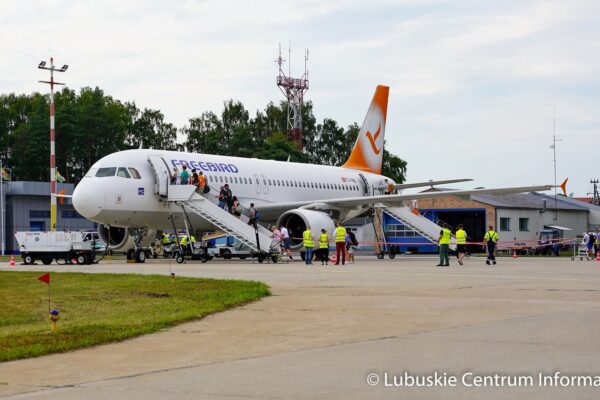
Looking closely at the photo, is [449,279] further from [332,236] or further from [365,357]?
[332,236]

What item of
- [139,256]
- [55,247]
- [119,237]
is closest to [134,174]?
[139,256]

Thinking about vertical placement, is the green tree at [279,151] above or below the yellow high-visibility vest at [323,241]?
above

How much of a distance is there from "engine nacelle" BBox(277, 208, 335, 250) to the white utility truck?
25.2 ft

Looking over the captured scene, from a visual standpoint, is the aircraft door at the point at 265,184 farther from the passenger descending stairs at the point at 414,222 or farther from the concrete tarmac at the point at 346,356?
the concrete tarmac at the point at 346,356

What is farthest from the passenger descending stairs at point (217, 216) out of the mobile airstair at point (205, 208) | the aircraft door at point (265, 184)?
the aircraft door at point (265, 184)

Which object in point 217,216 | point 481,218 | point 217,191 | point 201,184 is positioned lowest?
point 217,216

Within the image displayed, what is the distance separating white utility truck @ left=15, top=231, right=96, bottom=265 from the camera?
3250cm

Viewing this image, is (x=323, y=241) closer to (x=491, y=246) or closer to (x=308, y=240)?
(x=308, y=240)

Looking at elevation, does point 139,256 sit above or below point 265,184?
below

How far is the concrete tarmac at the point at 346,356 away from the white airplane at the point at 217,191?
59.9ft

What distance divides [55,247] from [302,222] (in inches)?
380

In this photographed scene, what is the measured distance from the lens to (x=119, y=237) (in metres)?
36.8

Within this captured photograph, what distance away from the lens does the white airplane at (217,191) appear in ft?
106

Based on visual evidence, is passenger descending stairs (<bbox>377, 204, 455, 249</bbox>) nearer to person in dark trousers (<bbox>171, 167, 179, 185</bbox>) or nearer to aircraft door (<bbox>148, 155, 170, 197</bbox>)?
person in dark trousers (<bbox>171, 167, 179, 185</bbox>)
